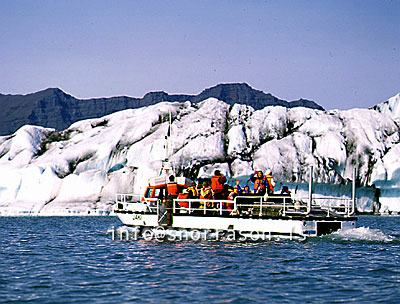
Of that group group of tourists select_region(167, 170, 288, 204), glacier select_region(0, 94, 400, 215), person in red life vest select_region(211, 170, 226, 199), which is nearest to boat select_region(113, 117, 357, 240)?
group of tourists select_region(167, 170, 288, 204)

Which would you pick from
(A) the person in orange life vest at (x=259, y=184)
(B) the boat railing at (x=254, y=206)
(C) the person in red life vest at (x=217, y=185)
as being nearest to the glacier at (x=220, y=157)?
(B) the boat railing at (x=254, y=206)

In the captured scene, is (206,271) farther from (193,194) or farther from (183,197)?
(193,194)

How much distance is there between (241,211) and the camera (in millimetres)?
23812

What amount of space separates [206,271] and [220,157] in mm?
39971

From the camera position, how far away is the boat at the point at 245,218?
22328 millimetres

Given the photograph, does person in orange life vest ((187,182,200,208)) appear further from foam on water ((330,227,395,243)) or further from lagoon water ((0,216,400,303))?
foam on water ((330,227,395,243))

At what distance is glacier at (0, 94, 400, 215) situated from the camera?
5422cm

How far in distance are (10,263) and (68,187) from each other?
38.4 metres

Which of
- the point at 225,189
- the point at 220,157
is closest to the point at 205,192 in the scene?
the point at 225,189

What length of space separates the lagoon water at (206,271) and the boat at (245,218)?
2.03 feet

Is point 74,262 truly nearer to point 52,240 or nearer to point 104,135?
point 52,240

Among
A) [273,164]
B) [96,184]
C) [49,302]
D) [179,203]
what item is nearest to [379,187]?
[273,164]

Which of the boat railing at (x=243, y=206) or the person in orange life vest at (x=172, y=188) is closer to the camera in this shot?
the boat railing at (x=243, y=206)

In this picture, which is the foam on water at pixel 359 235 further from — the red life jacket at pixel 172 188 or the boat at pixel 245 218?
the red life jacket at pixel 172 188
